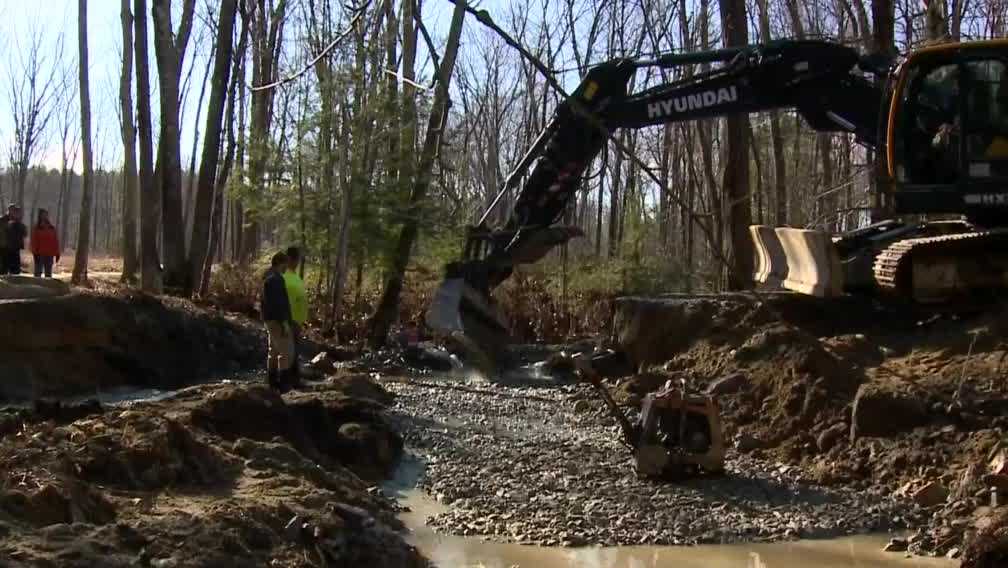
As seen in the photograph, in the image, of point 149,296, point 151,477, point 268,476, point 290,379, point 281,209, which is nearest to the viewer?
point 151,477

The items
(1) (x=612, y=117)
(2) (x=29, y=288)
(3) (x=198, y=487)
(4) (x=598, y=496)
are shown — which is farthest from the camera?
(2) (x=29, y=288)

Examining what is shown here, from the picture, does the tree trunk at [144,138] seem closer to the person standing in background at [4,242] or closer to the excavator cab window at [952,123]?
the person standing in background at [4,242]

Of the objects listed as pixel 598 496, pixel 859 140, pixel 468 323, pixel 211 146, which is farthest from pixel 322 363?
pixel 211 146

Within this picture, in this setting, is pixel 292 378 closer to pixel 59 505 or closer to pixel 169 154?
pixel 59 505

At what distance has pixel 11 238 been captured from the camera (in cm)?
2077

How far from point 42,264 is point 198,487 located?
54.9 ft

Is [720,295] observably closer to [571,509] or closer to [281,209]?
[571,509]

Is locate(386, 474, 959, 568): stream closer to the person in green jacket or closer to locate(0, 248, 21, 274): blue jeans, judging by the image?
the person in green jacket

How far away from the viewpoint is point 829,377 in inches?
456

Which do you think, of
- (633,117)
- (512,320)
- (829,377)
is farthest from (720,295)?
(512,320)

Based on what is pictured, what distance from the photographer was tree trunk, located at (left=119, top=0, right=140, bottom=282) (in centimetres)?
2634

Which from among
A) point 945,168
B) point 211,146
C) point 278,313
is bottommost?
point 278,313

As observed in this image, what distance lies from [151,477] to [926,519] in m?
5.67

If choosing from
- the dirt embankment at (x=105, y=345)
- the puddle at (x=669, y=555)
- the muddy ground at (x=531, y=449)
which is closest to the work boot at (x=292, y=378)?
the muddy ground at (x=531, y=449)
